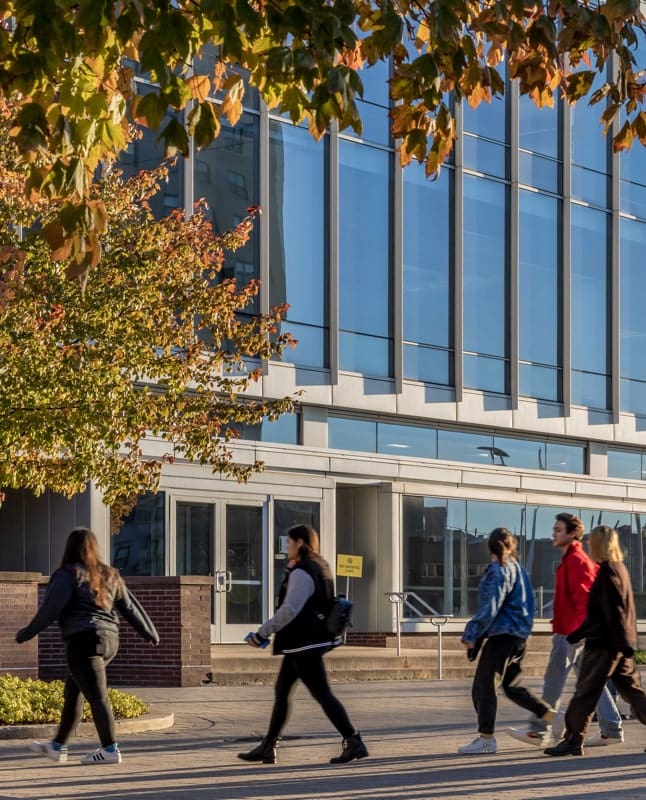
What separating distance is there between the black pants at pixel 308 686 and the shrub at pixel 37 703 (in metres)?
3.62

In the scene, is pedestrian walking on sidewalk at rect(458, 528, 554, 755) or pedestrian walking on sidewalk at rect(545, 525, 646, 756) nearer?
pedestrian walking on sidewalk at rect(545, 525, 646, 756)

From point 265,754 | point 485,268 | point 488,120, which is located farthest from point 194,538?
point 265,754

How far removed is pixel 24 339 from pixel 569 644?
19.5 feet

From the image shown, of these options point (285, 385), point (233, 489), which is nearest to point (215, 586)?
point (233, 489)

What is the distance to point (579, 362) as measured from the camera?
3644 cm

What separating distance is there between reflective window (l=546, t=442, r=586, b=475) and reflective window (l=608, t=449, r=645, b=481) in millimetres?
1187

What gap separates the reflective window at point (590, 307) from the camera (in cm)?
3638

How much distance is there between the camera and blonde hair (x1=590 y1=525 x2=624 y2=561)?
1225cm

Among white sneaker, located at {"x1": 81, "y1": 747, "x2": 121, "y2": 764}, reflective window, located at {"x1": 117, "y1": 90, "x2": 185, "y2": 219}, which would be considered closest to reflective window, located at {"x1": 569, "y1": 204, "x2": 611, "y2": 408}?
reflective window, located at {"x1": 117, "y1": 90, "x2": 185, "y2": 219}

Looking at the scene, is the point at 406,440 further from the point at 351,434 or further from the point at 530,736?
the point at 530,736

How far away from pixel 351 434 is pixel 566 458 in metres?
6.90

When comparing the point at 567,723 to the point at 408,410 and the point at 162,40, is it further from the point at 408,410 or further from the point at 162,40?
the point at 408,410

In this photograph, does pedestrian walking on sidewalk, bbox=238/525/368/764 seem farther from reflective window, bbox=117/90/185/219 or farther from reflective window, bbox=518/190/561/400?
reflective window, bbox=518/190/561/400

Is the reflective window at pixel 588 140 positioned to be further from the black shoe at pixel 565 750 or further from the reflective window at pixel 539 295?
the black shoe at pixel 565 750
